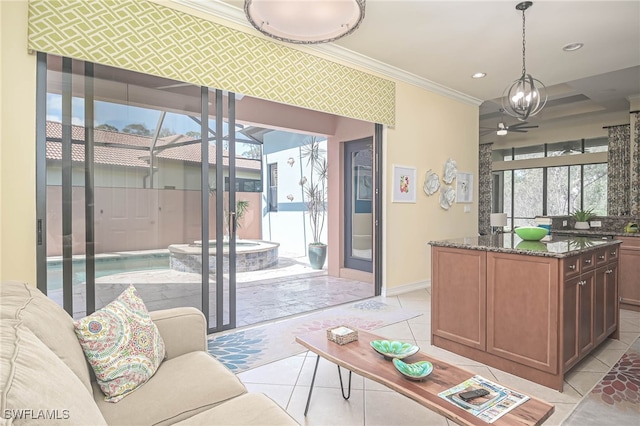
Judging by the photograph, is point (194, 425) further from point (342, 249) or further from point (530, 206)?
point (530, 206)

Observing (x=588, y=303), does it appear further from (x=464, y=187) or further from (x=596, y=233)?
(x=464, y=187)

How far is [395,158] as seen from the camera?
4.79 meters

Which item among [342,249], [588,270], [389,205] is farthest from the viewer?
[342,249]

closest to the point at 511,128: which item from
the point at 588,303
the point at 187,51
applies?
the point at 588,303

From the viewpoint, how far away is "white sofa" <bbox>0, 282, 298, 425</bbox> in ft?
2.59

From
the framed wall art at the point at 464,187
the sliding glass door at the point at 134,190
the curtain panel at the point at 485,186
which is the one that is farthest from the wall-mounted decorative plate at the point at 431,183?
the curtain panel at the point at 485,186

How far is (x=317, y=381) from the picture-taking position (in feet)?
7.93

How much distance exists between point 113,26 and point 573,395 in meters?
4.09

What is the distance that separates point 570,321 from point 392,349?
1.44m

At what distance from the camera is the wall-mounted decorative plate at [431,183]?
205 inches

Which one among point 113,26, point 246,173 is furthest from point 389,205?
point 246,173

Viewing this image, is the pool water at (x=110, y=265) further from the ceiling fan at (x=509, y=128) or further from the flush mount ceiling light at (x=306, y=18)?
the ceiling fan at (x=509, y=128)

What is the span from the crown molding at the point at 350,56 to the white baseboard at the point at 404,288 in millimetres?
2858

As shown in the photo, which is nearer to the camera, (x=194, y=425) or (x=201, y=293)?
(x=194, y=425)
